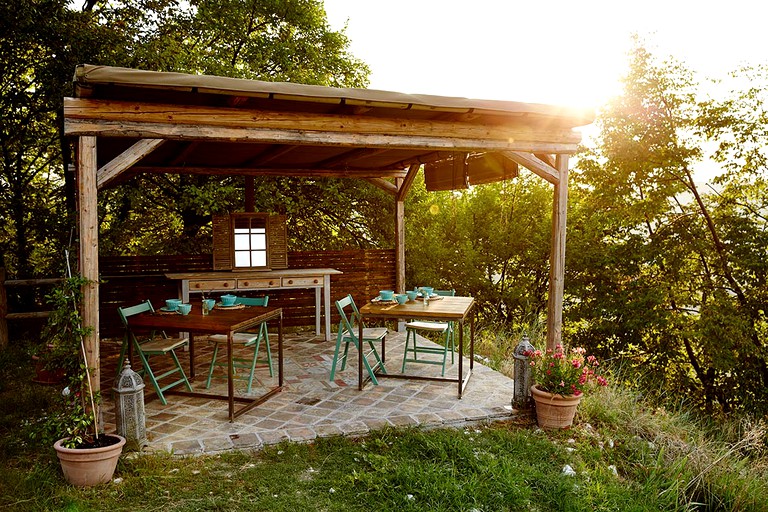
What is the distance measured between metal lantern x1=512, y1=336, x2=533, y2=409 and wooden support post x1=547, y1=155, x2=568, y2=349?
0.63 meters

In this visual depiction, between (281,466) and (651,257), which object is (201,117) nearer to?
(281,466)

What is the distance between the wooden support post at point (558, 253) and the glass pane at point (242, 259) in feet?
15.6

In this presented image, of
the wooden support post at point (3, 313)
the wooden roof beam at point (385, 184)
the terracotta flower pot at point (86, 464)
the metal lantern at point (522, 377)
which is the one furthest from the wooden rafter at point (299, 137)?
the wooden support post at point (3, 313)

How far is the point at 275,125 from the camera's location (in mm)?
4340

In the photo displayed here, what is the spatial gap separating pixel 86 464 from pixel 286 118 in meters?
2.83

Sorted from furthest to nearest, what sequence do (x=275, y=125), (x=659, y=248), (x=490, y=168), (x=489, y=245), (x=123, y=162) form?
(x=489, y=245) < (x=659, y=248) < (x=490, y=168) < (x=275, y=125) < (x=123, y=162)

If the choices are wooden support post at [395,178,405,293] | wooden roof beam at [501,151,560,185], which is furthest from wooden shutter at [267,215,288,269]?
wooden roof beam at [501,151,560,185]

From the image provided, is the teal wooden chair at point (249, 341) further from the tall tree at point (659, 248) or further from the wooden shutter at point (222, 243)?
the tall tree at point (659, 248)

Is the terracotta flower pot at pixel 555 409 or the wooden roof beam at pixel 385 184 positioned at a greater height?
the wooden roof beam at pixel 385 184

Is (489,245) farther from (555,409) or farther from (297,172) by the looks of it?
(555,409)

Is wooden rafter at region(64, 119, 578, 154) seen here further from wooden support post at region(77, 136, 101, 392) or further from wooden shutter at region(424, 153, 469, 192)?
wooden shutter at region(424, 153, 469, 192)

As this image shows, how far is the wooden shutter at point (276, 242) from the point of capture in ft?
27.8

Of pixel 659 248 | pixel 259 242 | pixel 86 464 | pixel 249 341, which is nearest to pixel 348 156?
pixel 259 242

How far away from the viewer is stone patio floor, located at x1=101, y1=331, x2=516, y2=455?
4234 mm
